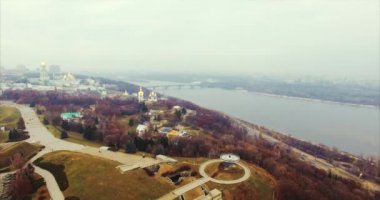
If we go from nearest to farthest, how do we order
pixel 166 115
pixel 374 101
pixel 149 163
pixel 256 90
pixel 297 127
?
pixel 149 163, pixel 166 115, pixel 297 127, pixel 374 101, pixel 256 90

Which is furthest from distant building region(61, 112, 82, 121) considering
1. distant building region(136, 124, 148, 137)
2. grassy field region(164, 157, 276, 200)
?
grassy field region(164, 157, 276, 200)

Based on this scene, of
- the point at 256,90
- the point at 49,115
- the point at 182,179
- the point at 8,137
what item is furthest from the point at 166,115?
the point at 256,90

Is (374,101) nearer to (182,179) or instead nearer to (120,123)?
(120,123)

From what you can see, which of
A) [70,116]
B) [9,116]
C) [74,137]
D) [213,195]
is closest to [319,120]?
[213,195]

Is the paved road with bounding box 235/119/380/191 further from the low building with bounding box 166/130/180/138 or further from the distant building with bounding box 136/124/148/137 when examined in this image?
the distant building with bounding box 136/124/148/137

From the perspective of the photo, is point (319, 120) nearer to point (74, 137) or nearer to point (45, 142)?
point (74, 137)
